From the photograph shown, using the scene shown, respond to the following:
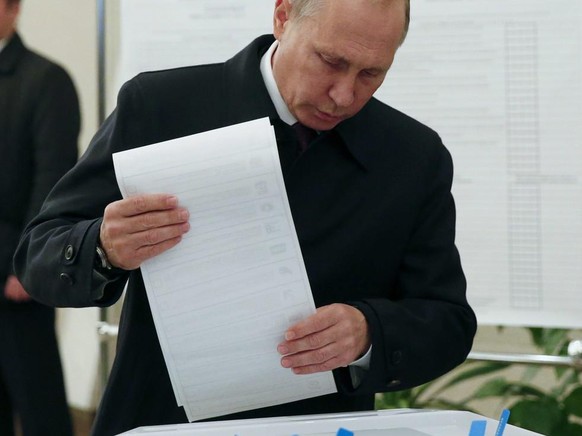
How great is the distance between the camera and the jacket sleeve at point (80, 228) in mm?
1182

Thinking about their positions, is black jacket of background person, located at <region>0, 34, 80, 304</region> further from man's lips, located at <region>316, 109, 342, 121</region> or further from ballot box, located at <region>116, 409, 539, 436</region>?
ballot box, located at <region>116, 409, 539, 436</region>

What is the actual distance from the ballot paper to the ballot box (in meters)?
0.15

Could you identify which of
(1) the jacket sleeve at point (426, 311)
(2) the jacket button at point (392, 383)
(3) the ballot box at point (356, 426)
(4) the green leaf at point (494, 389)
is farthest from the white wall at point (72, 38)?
(3) the ballot box at point (356, 426)

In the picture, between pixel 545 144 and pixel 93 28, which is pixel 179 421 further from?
pixel 93 28

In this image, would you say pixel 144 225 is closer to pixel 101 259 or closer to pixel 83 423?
pixel 101 259

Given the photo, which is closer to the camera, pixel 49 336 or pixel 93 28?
pixel 49 336

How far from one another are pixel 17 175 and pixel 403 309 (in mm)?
1782

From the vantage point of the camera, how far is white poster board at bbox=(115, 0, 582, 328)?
2229 mm

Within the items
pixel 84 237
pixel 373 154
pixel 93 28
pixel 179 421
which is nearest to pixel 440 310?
pixel 373 154

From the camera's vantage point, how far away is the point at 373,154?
1402 mm

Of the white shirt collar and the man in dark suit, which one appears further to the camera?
the man in dark suit

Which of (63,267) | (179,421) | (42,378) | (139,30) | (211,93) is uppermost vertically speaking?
(139,30)

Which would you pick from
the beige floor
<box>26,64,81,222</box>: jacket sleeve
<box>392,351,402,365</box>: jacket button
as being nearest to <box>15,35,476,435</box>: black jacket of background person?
<box>392,351,402,365</box>: jacket button

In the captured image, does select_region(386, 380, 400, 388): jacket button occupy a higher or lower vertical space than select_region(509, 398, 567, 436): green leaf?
higher
